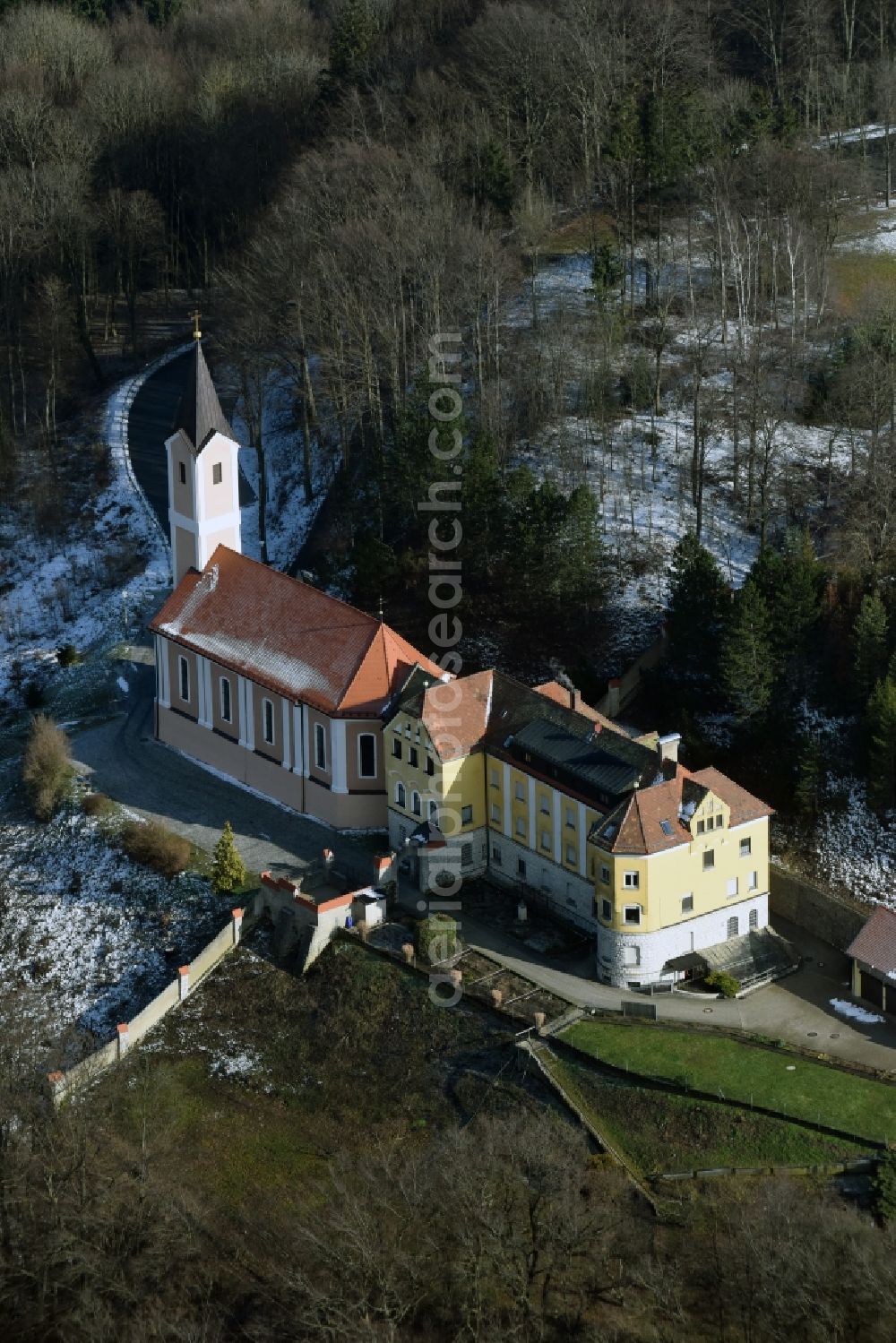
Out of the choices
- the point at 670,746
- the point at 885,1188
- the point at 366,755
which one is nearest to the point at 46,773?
the point at 366,755

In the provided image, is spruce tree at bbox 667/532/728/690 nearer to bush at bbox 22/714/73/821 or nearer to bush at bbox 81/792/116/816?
bush at bbox 81/792/116/816

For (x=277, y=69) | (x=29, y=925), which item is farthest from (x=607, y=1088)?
(x=277, y=69)

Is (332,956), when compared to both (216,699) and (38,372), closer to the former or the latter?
(216,699)

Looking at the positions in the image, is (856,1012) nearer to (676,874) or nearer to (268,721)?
(676,874)

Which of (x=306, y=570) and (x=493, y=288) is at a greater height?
(x=493, y=288)

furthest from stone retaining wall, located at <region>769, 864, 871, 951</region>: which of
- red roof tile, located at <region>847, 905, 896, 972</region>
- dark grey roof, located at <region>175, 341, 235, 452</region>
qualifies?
dark grey roof, located at <region>175, 341, 235, 452</region>

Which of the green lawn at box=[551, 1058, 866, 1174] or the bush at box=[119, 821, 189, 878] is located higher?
the bush at box=[119, 821, 189, 878]
